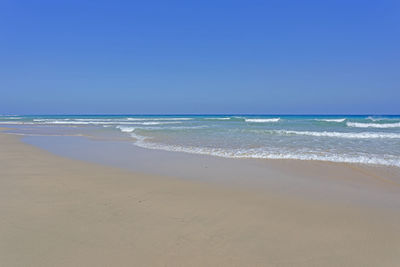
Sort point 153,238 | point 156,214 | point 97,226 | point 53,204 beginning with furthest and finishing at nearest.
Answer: point 53,204
point 156,214
point 97,226
point 153,238

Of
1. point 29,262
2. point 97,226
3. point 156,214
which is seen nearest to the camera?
point 29,262

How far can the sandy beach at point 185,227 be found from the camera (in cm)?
229

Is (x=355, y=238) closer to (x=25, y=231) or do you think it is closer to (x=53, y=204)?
(x=25, y=231)

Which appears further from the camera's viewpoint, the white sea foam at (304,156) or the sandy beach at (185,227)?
the white sea foam at (304,156)

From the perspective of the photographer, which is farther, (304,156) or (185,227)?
(304,156)

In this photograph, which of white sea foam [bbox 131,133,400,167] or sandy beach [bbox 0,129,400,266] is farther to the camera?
white sea foam [bbox 131,133,400,167]

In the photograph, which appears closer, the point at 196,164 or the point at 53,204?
the point at 53,204

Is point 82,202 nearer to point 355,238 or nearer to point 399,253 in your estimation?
point 355,238

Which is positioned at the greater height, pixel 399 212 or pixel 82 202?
pixel 82 202

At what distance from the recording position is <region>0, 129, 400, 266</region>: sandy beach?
2.29m

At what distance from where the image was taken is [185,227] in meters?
2.90

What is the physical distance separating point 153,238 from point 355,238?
7.97 ft

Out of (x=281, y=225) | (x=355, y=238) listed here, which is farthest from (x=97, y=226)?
(x=355, y=238)

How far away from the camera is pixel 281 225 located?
9.87 ft
